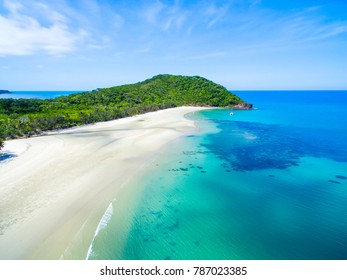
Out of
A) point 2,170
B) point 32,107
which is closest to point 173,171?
point 2,170

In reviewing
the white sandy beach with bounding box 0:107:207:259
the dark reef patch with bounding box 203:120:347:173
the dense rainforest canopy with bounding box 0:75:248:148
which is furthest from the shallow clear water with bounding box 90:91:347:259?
the dense rainforest canopy with bounding box 0:75:248:148

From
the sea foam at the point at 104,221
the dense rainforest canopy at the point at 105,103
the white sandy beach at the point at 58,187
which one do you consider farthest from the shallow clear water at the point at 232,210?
the dense rainforest canopy at the point at 105,103

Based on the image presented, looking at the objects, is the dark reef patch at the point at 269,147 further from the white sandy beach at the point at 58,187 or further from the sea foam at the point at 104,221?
the sea foam at the point at 104,221

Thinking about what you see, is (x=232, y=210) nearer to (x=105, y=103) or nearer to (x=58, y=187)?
(x=58, y=187)

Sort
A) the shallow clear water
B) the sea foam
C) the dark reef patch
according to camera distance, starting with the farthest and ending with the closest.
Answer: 1. the dark reef patch
2. the shallow clear water
3. the sea foam

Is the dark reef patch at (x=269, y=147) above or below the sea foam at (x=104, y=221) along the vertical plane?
below

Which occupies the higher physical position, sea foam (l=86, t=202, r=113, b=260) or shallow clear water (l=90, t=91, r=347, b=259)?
sea foam (l=86, t=202, r=113, b=260)

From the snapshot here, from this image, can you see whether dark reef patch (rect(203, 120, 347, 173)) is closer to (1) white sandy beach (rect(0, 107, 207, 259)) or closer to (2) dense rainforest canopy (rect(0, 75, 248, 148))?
(1) white sandy beach (rect(0, 107, 207, 259))
